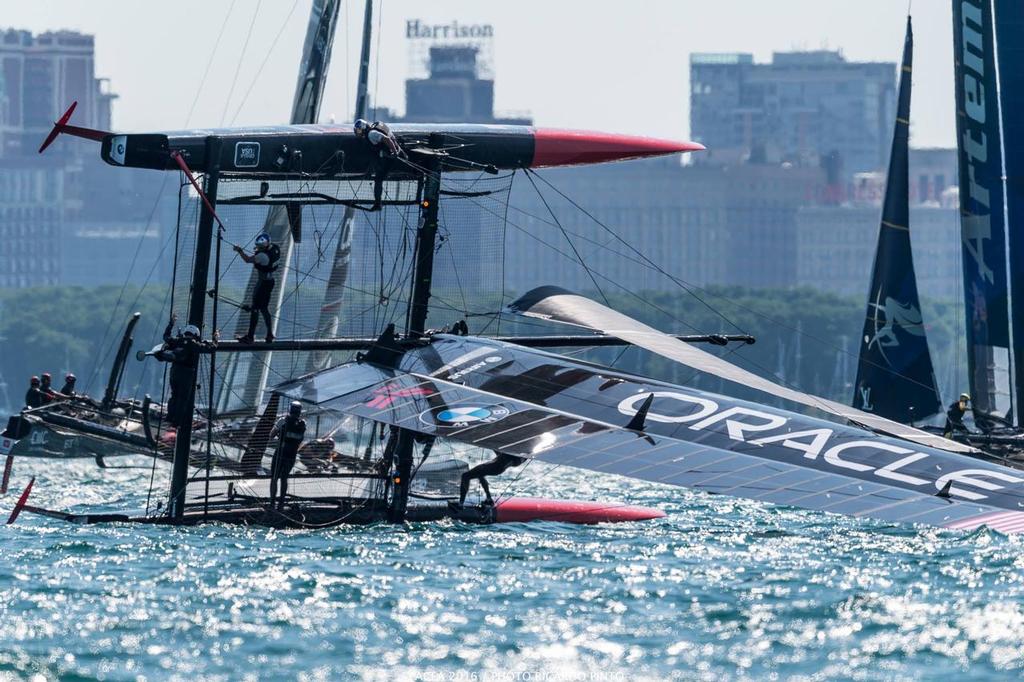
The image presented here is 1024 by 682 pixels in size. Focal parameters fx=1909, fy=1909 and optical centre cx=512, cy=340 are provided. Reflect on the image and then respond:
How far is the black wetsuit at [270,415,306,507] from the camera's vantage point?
22484mm

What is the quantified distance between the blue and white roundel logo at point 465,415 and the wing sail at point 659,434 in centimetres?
1

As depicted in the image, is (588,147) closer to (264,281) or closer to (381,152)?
(381,152)

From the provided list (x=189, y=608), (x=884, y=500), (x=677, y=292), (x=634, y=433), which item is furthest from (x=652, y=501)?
(x=677, y=292)

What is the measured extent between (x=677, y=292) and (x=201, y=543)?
4613 inches

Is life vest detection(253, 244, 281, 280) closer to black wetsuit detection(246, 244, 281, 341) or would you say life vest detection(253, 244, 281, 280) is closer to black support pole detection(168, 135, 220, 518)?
black wetsuit detection(246, 244, 281, 341)

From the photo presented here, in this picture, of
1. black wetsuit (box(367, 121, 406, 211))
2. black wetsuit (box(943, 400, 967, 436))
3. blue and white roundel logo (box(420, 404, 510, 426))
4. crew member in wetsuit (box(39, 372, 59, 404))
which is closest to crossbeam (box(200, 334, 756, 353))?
black wetsuit (box(367, 121, 406, 211))

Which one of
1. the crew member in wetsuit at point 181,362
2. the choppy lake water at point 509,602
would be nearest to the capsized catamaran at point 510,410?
the crew member in wetsuit at point 181,362

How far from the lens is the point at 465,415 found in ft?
65.0

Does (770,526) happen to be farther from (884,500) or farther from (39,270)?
(39,270)

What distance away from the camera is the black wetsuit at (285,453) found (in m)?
22.5

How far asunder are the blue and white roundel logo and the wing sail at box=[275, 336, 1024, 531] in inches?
0.4

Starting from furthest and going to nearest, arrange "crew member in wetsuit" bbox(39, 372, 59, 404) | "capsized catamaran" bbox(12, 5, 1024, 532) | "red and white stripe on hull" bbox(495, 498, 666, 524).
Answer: "crew member in wetsuit" bbox(39, 372, 59, 404), "red and white stripe on hull" bbox(495, 498, 666, 524), "capsized catamaran" bbox(12, 5, 1024, 532)

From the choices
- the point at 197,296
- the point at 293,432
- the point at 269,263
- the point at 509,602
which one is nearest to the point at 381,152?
the point at 269,263

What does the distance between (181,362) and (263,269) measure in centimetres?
142
